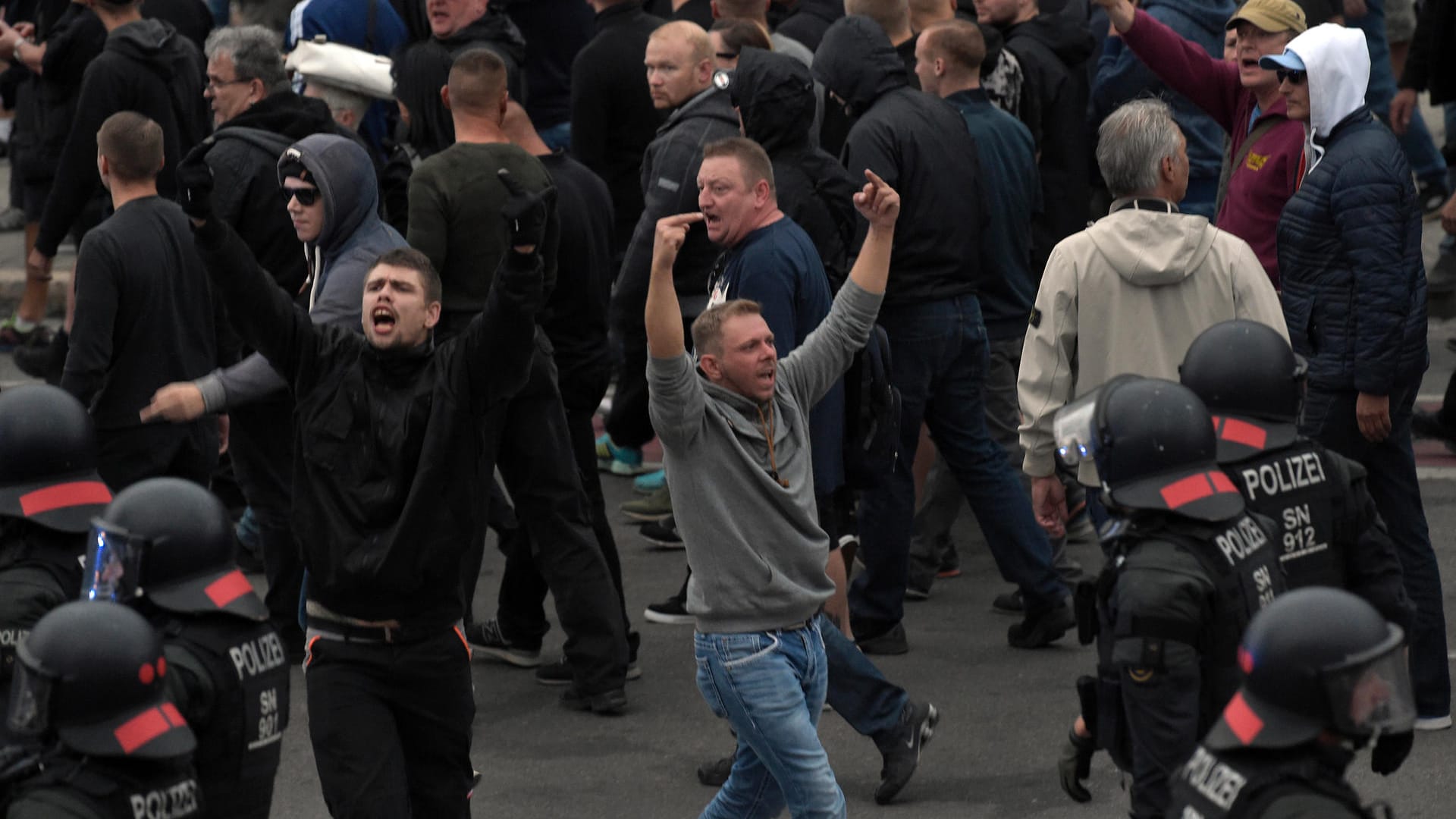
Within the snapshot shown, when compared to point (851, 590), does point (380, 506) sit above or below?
above

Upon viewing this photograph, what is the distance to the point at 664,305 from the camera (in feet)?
16.5

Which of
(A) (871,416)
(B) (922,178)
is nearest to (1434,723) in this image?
(A) (871,416)

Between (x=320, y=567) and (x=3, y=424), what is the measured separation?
33.3 inches

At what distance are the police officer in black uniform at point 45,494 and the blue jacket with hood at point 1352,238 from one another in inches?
146

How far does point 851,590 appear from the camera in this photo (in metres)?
7.57

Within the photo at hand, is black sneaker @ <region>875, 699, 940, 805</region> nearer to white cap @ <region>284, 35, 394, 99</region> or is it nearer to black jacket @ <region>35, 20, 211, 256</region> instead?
white cap @ <region>284, 35, 394, 99</region>

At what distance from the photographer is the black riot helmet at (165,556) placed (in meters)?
3.99

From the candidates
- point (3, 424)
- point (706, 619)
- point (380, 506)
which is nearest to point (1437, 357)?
point (706, 619)

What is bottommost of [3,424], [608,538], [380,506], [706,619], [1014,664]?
[1014,664]

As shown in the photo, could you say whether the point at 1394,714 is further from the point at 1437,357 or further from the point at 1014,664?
the point at 1437,357

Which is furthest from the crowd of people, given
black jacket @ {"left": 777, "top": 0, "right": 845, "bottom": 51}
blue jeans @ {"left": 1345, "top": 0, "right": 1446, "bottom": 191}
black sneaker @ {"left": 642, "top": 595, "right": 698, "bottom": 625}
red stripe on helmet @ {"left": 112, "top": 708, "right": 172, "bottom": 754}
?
blue jeans @ {"left": 1345, "top": 0, "right": 1446, "bottom": 191}

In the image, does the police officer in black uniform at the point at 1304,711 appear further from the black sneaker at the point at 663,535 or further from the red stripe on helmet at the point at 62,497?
the black sneaker at the point at 663,535

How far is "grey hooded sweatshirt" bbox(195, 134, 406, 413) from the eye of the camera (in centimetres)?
625

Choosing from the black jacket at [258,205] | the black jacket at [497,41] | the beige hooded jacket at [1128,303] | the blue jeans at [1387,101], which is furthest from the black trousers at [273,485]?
the blue jeans at [1387,101]
